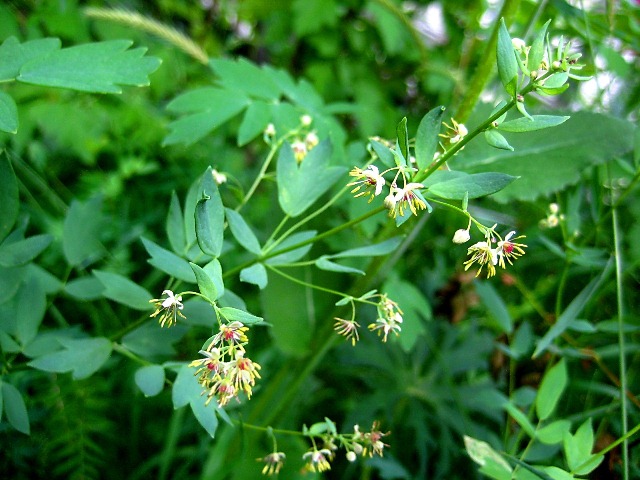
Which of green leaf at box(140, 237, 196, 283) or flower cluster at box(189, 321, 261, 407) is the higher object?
flower cluster at box(189, 321, 261, 407)

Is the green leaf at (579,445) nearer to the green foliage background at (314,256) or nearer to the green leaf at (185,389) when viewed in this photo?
the green foliage background at (314,256)

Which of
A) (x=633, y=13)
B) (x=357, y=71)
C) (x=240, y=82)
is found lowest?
(x=357, y=71)

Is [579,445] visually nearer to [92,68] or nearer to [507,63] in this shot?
[507,63]

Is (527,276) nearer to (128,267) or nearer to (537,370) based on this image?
(537,370)

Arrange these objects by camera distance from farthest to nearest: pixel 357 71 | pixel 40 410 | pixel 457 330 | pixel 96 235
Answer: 1. pixel 357 71
2. pixel 457 330
3. pixel 40 410
4. pixel 96 235

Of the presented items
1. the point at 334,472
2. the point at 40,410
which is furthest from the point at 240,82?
the point at 334,472

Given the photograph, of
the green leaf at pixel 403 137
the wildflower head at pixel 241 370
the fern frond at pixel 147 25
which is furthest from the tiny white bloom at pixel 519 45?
the fern frond at pixel 147 25

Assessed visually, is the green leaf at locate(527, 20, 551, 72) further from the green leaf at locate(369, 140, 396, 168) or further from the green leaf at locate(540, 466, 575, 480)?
the green leaf at locate(540, 466, 575, 480)

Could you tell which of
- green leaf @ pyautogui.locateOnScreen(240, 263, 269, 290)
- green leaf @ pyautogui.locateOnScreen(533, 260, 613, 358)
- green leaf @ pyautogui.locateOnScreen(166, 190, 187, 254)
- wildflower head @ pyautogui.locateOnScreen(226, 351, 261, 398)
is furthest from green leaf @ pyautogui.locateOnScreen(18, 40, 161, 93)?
green leaf @ pyautogui.locateOnScreen(533, 260, 613, 358)
